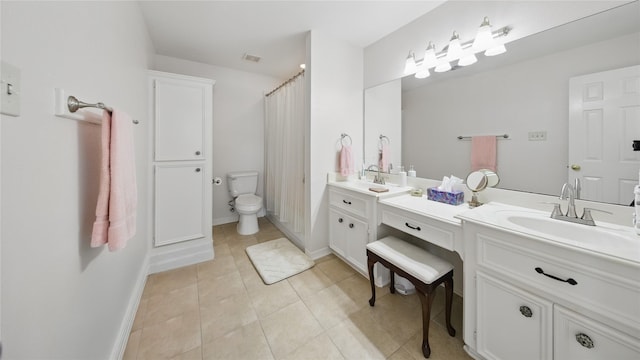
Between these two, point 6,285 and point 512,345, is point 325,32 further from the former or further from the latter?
point 512,345

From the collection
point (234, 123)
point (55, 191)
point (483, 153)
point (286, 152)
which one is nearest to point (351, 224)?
point (483, 153)

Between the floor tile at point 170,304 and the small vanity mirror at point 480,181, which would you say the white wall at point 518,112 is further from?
the floor tile at point 170,304

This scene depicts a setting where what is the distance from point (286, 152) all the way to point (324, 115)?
0.74m

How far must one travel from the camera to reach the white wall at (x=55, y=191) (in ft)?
1.75

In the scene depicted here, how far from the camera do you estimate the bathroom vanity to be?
29.7 inches

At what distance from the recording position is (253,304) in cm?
159

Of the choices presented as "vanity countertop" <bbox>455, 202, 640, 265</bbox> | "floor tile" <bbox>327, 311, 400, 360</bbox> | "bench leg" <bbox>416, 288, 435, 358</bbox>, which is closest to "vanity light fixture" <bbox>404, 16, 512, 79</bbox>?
"vanity countertop" <bbox>455, 202, 640, 265</bbox>

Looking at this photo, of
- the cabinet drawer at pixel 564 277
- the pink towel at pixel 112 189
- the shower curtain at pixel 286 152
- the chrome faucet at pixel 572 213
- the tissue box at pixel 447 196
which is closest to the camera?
the cabinet drawer at pixel 564 277

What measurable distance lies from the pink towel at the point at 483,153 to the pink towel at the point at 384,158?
78 cm

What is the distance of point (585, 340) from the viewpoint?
820 mm

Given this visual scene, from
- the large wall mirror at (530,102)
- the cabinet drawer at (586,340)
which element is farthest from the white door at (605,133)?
the cabinet drawer at (586,340)

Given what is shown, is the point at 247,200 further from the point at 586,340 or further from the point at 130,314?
the point at 586,340

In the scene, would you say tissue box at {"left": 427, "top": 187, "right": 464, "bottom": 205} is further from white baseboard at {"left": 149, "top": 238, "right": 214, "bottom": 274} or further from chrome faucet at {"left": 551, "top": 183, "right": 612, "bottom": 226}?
white baseboard at {"left": 149, "top": 238, "right": 214, "bottom": 274}

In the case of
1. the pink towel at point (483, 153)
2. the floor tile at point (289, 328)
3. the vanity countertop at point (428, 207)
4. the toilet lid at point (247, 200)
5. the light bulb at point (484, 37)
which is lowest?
the floor tile at point (289, 328)
